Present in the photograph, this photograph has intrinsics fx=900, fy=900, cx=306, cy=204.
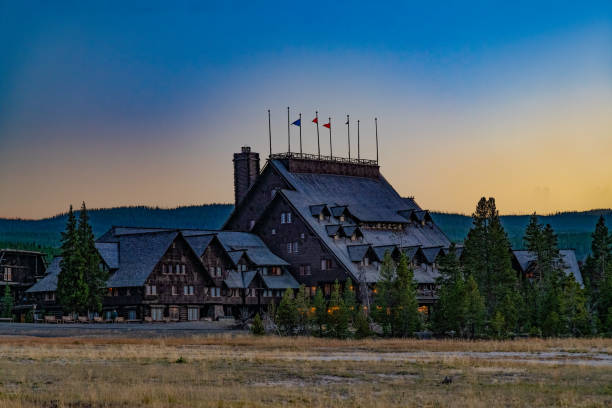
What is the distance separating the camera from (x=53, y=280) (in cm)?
9938

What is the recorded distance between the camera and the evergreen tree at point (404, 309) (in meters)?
69.0

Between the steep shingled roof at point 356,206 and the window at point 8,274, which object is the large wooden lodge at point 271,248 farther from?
the window at point 8,274

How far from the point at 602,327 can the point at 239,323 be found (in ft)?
107

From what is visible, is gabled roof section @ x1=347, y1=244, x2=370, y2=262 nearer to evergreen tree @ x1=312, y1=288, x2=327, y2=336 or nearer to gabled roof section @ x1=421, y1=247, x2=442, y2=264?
gabled roof section @ x1=421, y1=247, x2=442, y2=264

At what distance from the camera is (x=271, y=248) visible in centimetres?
10912

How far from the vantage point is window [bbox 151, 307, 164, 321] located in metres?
93.8

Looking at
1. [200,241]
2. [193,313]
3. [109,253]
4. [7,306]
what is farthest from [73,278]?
[7,306]

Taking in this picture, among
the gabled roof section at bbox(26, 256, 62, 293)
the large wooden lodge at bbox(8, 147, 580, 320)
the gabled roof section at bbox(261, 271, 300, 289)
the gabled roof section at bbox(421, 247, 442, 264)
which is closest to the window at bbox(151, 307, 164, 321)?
the large wooden lodge at bbox(8, 147, 580, 320)

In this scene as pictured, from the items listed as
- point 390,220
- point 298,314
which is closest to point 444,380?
point 298,314

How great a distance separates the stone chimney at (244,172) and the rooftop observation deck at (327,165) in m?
5.28

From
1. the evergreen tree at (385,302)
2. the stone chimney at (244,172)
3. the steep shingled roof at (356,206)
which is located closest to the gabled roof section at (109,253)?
the steep shingled roof at (356,206)

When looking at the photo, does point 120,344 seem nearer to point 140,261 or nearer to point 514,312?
point 514,312

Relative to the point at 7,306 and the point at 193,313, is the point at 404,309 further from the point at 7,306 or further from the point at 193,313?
the point at 7,306

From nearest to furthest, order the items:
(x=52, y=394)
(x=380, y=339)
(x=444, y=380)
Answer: (x=52, y=394), (x=444, y=380), (x=380, y=339)
